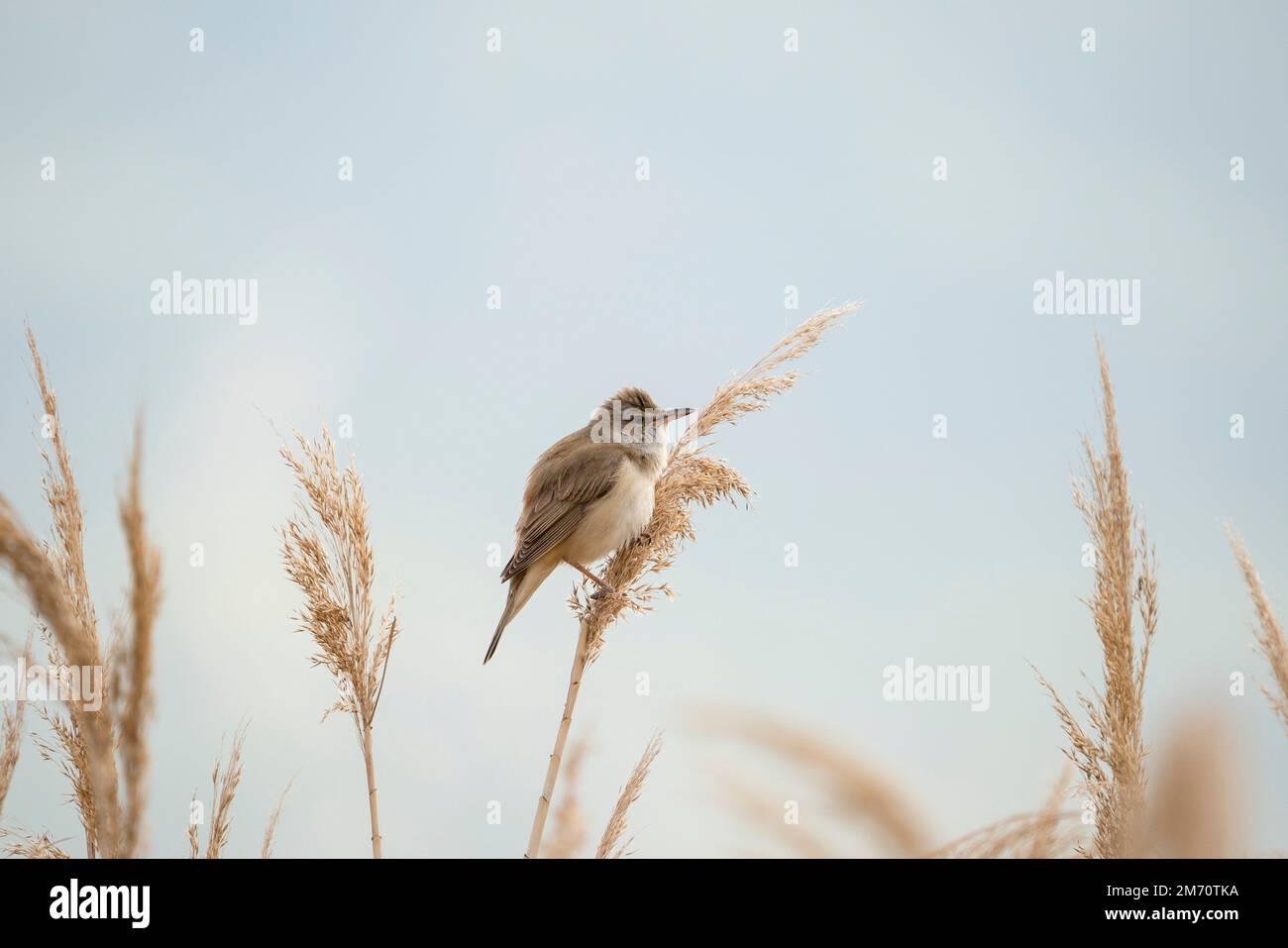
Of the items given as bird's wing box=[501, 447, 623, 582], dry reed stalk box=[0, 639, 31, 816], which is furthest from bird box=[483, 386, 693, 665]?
dry reed stalk box=[0, 639, 31, 816]

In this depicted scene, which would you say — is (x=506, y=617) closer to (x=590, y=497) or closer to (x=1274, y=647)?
(x=590, y=497)

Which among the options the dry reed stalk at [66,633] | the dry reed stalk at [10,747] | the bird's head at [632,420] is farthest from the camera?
the bird's head at [632,420]

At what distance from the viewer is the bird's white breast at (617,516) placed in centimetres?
467

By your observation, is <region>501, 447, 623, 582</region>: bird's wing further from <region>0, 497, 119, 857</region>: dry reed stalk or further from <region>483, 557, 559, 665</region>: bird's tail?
<region>0, 497, 119, 857</region>: dry reed stalk

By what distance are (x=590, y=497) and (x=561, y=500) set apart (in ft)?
0.53

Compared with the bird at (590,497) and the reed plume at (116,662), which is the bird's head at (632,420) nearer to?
the bird at (590,497)

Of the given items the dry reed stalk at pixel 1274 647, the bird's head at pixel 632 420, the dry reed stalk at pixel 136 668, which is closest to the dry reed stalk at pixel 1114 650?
the dry reed stalk at pixel 1274 647

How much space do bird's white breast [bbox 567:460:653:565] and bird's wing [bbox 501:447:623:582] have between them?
50 millimetres

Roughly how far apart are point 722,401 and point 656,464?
1493mm

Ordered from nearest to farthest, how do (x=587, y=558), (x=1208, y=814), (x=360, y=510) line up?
(x=1208, y=814)
(x=360, y=510)
(x=587, y=558)

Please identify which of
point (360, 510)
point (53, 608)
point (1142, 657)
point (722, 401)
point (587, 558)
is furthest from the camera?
point (587, 558)
